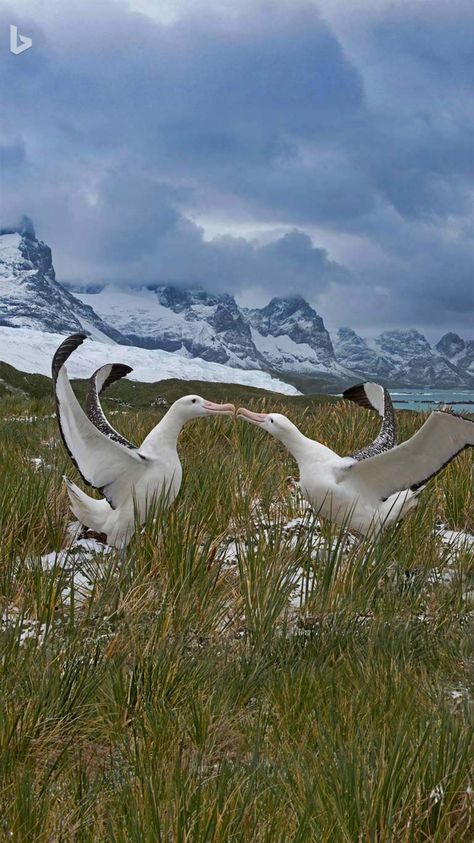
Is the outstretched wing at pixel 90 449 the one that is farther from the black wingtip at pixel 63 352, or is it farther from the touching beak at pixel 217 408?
the touching beak at pixel 217 408

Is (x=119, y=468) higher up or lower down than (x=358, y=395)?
lower down

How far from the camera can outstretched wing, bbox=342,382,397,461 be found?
5305 mm

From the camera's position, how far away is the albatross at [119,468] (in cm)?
452

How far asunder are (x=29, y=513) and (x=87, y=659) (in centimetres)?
224

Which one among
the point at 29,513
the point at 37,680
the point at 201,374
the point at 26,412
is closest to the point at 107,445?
the point at 29,513

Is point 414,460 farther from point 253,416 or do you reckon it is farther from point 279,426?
point 253,416

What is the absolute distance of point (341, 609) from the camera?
3898 mm

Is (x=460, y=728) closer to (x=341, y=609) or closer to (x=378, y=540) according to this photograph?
(x=341, y=609)

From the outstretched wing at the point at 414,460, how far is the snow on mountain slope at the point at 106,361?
87564 mm

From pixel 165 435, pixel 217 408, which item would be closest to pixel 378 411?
pixel 217 408

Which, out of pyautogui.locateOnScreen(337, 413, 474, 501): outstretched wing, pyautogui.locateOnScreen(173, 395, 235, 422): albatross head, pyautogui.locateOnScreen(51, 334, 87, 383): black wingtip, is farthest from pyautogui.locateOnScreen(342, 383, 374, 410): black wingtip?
pyautogui.locateOnScreen(51, 334, 87, 383): black wingtip

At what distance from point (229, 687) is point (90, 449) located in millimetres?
2001

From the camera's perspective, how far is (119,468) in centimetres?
477

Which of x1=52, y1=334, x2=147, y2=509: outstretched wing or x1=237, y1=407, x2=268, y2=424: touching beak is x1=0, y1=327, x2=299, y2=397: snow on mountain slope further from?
x1=52, y1=334, x2=147, y2=509: outstretched wing
